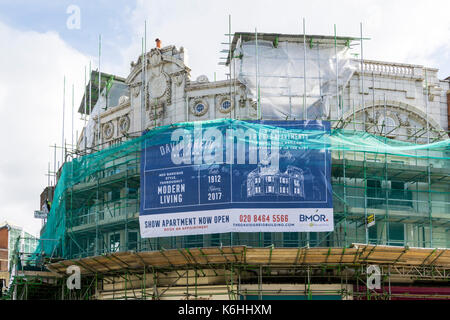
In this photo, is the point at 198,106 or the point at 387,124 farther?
the point at 387,124

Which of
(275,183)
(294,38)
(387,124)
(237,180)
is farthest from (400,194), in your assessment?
(294,38)

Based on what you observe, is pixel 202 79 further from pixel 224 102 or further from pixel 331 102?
pixel 331 102

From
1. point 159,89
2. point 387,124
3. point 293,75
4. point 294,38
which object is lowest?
point 387,124

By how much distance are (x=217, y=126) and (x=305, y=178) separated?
495cm

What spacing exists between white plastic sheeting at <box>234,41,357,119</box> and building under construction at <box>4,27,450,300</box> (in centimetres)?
7

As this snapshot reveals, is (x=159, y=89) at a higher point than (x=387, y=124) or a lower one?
higher

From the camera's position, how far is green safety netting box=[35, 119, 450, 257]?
110 feet

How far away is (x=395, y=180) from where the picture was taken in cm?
3625

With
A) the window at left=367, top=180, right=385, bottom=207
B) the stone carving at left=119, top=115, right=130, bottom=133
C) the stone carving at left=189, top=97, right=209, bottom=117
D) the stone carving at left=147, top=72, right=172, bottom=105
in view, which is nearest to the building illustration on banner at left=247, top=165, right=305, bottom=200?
the window at left=367, top=180, right=385, bottom=207

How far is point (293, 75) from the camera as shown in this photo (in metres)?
38.8

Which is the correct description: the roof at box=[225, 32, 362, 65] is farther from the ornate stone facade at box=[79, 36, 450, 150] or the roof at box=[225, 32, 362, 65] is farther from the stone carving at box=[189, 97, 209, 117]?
the stone carving at box=[189, 97, 209, 117]

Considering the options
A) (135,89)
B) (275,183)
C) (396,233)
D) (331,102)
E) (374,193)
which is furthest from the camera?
(135,89)

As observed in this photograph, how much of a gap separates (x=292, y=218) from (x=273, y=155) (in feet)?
10.5

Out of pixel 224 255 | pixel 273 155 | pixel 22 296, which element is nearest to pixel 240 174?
pixel 273 155
